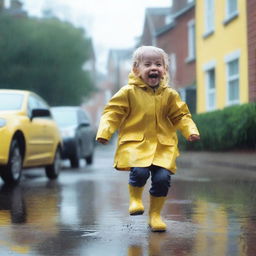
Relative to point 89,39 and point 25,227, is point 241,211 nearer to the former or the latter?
point 25,227

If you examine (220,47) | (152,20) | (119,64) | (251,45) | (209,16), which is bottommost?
(251,45)

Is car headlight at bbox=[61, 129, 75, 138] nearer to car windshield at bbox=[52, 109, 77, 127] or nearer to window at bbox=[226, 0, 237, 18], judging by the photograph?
car windshield at bbox=[52, 109, 77, 127]

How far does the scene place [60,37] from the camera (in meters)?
50.8

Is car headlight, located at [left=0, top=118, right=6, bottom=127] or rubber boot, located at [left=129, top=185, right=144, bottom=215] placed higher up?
car headlight, located at [left=0, top=118, right=6, bottom=127]

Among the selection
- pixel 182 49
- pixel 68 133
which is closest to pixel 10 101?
pixel 68 133

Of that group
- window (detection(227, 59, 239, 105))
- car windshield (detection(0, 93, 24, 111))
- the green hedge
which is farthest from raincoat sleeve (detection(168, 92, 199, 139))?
window (detection(227, 59, 239, 105))

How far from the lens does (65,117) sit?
16703 millimetres

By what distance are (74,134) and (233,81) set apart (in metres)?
7.42

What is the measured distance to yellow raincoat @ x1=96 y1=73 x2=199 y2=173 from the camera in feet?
17.7

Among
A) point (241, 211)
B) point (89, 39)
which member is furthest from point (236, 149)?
point (89, 39)

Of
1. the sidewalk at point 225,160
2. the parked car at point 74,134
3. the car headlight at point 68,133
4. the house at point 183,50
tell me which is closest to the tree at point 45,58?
the house at point 183,50

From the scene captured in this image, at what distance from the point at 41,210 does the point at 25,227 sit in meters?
1.27

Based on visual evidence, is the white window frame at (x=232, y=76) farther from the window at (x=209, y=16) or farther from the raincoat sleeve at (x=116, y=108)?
the raincoat sleeve at (x=116, y=108)

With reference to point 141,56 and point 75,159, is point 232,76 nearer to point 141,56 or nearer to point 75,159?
point 75,159
